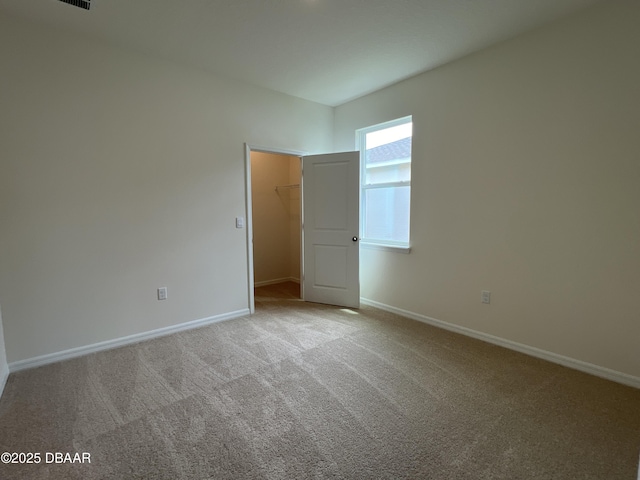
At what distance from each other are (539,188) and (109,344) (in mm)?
4113

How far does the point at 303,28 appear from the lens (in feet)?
8.09

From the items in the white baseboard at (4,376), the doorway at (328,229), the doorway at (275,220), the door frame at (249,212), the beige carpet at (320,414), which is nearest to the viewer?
the beige carpet at (320,414)

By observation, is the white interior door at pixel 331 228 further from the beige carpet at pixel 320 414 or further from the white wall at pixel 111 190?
the beige carpet at pixel 320 414

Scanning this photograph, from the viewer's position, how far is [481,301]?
9.82 ft

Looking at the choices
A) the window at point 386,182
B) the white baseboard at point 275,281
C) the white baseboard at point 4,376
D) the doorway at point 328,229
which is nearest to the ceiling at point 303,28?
the window at point 386,182

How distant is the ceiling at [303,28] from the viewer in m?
2.20

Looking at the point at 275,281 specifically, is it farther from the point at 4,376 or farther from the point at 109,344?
the point at 4,376

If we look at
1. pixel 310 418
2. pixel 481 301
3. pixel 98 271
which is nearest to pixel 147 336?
pixel 98 271

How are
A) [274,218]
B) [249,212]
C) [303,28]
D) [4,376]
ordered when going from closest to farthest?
[4,376]
[303,28]
[249,212]
[274,218]

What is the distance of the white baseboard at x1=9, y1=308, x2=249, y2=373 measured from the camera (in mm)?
2488

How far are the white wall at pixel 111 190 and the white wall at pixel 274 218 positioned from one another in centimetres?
159

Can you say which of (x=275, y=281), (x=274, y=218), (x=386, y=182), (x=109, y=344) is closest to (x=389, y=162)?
(x=386, y=182)

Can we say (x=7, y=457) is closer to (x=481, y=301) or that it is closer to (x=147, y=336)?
(x=147, y=336)

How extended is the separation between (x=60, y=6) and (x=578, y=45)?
388 centimetres
